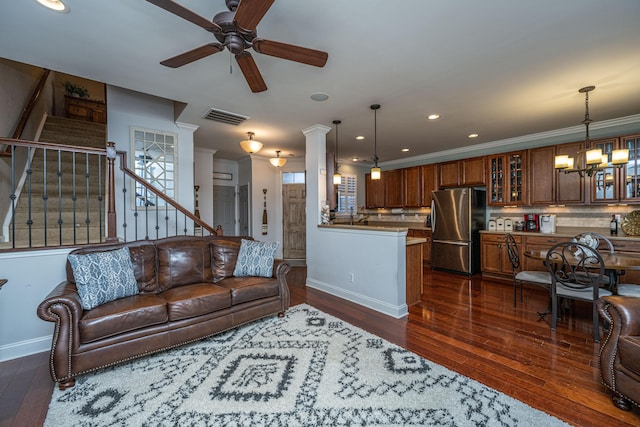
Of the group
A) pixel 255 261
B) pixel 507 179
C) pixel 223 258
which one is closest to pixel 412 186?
pixel 507 179

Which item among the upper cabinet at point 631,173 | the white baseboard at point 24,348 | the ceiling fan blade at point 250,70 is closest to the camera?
the ceiling fan blade at point 250,70

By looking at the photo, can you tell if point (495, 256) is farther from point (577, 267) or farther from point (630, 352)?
point (630, 352)

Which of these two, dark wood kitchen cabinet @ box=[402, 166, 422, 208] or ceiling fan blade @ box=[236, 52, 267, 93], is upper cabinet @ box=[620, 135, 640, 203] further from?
ceiling fan blade @ box=[236, 52, 267, 93]

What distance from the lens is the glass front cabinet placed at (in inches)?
198

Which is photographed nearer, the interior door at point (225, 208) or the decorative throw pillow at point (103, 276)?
the decorative throw pillow at point (103, 276)

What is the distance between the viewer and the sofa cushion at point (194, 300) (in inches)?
97.6

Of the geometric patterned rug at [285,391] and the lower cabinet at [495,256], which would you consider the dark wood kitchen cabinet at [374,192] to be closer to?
the lower cabinet at [495,256]

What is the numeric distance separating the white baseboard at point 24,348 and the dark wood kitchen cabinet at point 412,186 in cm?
658

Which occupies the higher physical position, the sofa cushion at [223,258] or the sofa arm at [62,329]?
the sofa cushion at [223,258]

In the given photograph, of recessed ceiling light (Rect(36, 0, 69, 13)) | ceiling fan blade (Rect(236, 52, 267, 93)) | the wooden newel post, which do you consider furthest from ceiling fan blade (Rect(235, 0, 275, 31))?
the wooden newel post

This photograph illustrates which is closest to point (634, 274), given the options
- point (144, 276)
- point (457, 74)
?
point (457, 74)

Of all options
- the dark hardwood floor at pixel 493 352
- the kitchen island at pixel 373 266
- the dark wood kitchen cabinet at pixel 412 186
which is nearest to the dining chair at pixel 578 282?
the dark hardwood floor at pixel 493 352

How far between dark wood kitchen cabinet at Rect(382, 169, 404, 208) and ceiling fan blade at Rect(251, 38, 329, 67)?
5.43 m

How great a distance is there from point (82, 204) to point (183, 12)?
4001 mm
